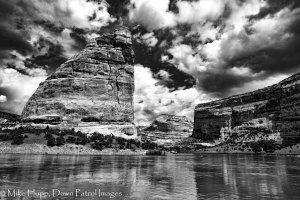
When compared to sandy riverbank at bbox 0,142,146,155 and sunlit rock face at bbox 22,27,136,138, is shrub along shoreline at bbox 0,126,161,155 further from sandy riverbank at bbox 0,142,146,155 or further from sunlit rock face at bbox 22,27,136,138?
sunlit rock face at bbox 22,27,136,138

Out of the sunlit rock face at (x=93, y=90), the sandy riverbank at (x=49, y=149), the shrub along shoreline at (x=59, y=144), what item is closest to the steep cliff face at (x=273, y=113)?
the sunlit rock face at (x=93, y=90)

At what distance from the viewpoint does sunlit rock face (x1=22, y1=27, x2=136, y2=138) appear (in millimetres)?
107625

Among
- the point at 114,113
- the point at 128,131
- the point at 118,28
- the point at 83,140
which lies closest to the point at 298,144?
the point at 128,131

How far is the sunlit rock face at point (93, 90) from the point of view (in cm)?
10762

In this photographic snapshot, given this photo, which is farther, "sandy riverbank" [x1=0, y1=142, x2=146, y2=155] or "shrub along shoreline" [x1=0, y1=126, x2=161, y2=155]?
"shrub along shoreline" [x1=0, y1=126, x2=161, y2=155]

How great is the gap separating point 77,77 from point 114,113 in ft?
84.3

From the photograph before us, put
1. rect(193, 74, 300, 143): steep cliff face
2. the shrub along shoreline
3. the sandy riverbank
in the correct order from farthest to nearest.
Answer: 1. rect(193, 74, 300, 143): steep cliff face
2. the shrub along shoreline
3. the sandy riverbank

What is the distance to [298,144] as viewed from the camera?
120 metres

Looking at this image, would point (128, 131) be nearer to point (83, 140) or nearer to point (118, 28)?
point (83, 140)

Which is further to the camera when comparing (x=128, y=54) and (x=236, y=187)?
(x=128, y=54)

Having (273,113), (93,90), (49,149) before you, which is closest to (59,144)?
(49,149)

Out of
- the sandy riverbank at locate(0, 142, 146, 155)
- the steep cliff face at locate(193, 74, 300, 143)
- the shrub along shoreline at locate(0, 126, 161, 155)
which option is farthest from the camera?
the steep cliff face at locate(193, 74, 300, 143)

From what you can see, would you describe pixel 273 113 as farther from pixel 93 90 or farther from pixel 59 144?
pixel 59 144

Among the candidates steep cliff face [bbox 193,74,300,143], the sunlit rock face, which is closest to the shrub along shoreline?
the sunlit rock face
